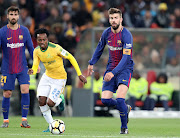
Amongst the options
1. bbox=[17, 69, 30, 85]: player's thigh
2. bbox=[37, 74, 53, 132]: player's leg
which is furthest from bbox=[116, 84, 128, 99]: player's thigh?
bbox=[17, 69, 30, 85]: player's thigh

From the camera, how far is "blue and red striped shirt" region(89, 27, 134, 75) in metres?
9.05

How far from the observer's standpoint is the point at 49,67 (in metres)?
9.69

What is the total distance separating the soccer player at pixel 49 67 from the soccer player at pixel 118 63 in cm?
63

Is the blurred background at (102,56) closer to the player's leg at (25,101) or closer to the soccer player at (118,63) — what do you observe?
the player's leg at (25,101)

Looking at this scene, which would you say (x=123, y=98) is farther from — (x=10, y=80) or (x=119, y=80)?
(x=10, y=80)

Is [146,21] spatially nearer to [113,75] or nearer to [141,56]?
[141,56]

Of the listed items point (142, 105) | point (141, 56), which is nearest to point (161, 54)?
point (141, 56)

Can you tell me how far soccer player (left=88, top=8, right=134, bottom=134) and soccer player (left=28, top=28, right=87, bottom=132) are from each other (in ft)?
2.07

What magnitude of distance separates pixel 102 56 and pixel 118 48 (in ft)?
23.0

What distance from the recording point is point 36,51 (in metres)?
9.55

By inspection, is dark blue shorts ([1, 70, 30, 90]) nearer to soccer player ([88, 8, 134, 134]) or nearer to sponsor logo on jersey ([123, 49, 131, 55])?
soccer player ([88, 8, 134, 134])

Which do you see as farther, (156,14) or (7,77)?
(156,14)

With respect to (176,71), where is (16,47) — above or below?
above

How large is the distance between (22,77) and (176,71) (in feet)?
25.1
